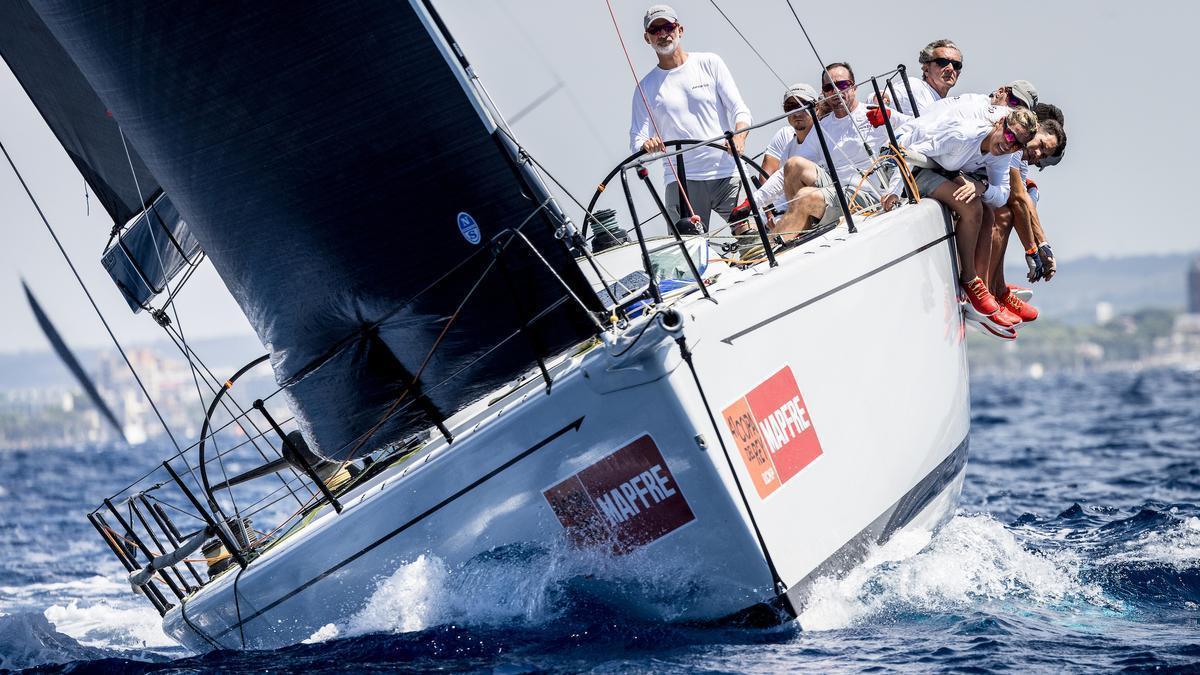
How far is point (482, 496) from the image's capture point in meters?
4.64

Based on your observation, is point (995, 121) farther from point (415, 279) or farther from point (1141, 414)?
point (1141, 414)

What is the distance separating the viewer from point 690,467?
14.3ft

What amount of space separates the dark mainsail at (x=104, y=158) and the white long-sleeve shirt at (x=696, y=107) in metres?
2.32

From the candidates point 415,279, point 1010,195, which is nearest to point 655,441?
point 415,279

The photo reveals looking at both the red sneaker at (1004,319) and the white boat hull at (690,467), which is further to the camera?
the red sneaker at (1004,319)

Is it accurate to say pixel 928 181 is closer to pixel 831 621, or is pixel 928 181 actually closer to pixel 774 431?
pixel 774 431

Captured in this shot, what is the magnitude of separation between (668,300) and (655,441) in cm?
64

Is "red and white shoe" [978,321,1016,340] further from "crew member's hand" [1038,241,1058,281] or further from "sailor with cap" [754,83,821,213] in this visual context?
"sailor with cap" [754,83,821,213]

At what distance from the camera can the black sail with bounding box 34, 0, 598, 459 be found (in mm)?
4828

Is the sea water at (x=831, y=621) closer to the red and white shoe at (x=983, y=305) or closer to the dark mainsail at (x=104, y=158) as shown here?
the red and white shoe at (x=983, y=305)

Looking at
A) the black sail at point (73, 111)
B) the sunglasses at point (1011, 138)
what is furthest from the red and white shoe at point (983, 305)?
the black sail at point (73, 111)

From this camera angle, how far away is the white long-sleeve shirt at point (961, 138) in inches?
226

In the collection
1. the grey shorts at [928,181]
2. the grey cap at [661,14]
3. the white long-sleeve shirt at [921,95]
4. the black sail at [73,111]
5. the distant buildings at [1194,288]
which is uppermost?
the black sail at [73,111]

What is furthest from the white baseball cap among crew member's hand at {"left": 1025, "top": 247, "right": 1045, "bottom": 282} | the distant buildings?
the distant buildings
